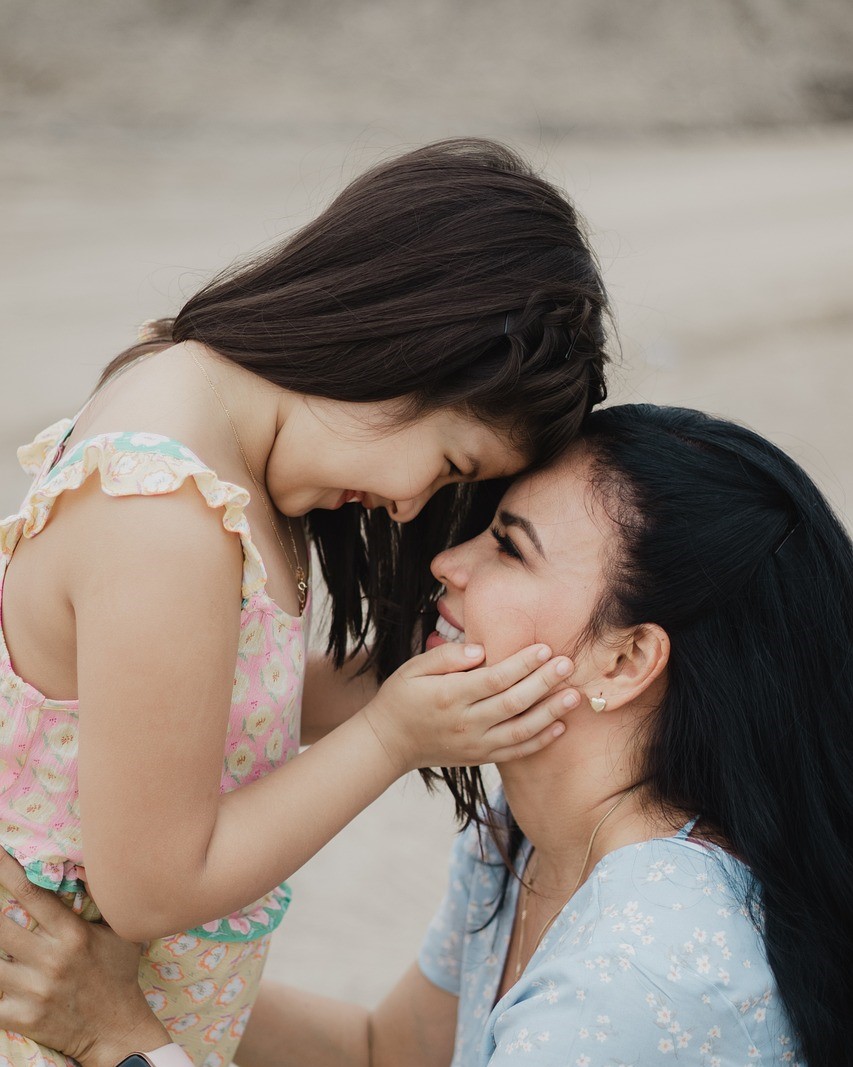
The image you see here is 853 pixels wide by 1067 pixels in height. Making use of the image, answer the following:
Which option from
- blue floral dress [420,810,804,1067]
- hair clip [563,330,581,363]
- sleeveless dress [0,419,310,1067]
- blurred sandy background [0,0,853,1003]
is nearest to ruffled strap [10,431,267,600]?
sleeveless dress [0,419,310,1067]

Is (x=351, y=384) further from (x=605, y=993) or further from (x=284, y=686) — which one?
(x=605, y=993)

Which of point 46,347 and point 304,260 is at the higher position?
point 304,260

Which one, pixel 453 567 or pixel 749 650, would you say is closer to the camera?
pixel 749 650

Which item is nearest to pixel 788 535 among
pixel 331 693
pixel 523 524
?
pixel 523 524

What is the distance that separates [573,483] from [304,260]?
62 centimetres

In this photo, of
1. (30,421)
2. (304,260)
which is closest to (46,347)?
(30,421)

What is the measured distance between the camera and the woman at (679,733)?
196 cm

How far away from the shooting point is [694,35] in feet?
60.5

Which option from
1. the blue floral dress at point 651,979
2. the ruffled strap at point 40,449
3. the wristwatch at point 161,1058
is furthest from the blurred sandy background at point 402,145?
the ruffled strap at point 40,449

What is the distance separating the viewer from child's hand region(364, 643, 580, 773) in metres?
2.14

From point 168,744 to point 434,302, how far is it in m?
0.82

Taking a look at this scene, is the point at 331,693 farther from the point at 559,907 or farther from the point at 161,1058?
Result: the point at 161,1058

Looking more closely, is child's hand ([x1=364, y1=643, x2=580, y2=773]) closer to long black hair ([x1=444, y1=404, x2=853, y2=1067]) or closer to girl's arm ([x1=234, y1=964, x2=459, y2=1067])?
long black hair ([x1=444, y1=404, x2=853, y2=1067])

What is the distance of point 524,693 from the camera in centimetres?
215
